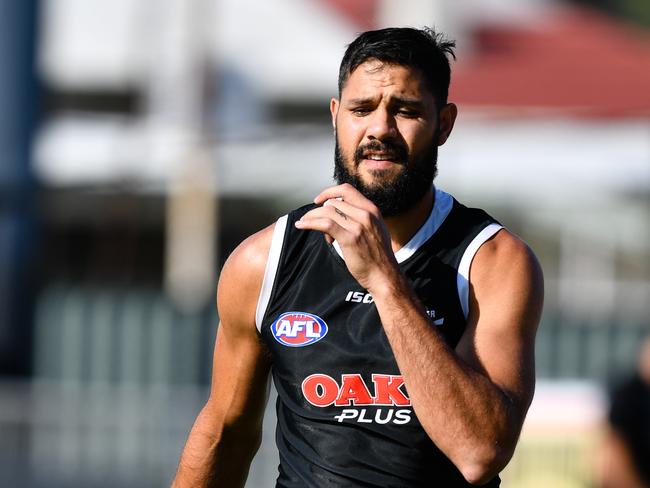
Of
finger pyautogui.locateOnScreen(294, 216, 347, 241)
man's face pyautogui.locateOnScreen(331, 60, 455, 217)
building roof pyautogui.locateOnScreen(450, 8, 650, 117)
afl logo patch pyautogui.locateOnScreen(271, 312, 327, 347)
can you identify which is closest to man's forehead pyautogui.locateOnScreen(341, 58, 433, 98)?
man's face pyautogui.locateOnScreen(331, 60, 455, 217)

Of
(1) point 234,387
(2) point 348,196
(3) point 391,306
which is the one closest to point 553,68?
(1) point 234,387

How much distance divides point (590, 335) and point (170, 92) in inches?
495

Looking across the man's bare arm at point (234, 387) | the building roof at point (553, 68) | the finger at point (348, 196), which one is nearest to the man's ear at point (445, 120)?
the finger at point (348, 196)

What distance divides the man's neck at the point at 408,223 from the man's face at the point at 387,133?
4.2 inches

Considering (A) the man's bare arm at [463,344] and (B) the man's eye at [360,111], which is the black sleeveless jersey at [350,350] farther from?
(B) the man's eye at [360,111]

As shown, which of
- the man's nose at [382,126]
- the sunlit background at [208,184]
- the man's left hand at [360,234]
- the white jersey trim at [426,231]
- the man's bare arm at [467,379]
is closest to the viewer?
the man's bare arm at [467,379]

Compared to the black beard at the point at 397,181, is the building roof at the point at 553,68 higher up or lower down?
lower down

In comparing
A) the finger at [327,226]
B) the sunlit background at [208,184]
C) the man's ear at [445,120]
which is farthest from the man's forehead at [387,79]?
the sunlit background at [208,184]

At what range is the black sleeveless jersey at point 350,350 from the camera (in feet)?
13.2

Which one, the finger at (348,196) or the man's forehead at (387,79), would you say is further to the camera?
the man's forehead at (387,79)

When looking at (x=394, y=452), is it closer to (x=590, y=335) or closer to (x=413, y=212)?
(x=413, y=212)

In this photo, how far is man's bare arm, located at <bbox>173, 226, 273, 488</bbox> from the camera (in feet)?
14.2

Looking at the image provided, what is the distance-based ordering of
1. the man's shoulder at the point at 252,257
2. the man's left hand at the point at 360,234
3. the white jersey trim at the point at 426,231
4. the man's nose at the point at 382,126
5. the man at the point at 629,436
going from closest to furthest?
the man's left hand at the point at 360,234 → the man's nose at the point at 382,126 → the white jersey trim at the point at 426,231 → the man's shoulder at the point at 252,257 → the man at the point at 629,436

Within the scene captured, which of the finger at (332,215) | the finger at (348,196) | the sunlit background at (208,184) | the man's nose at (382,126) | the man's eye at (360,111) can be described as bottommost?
the sunlit background at (208,184)
